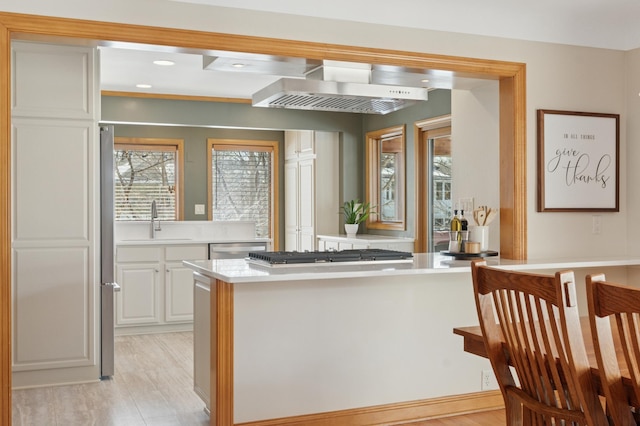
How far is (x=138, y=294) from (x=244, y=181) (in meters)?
2.32

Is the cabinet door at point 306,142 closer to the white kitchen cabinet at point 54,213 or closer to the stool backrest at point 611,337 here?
the white kitchen cabinet at point 54,213

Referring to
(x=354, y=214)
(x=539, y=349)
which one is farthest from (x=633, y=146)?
(x=354, y=214)

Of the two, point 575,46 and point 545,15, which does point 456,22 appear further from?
point 575,46

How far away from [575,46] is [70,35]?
9.54 ft

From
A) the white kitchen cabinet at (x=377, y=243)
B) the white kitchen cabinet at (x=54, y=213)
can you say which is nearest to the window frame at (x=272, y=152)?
the white kitchen cabinet at (x=377, y=243)

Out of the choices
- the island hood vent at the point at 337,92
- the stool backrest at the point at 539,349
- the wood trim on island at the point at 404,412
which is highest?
the island hood vent at the point at 337,92

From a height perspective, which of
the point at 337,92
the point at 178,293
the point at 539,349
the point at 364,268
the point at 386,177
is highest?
the point at 337,92

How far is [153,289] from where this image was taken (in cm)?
631

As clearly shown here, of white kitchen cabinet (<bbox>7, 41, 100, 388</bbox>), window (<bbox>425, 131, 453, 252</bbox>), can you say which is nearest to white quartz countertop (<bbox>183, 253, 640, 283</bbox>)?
white kitchen cabinet (<bbox>7, 41, 100, 388</bbox>)

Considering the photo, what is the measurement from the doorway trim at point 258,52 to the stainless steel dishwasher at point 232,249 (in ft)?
10.3

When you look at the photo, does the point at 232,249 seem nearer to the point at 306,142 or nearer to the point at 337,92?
the point at 306,142

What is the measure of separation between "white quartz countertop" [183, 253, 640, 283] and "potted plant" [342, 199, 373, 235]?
2.84 meters

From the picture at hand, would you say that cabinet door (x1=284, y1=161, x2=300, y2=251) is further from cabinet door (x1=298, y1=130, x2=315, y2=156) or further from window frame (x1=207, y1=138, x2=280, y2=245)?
cabinet door (x1=298, y1=130, x2=315, y2=156)

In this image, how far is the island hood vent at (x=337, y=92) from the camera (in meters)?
3.65
